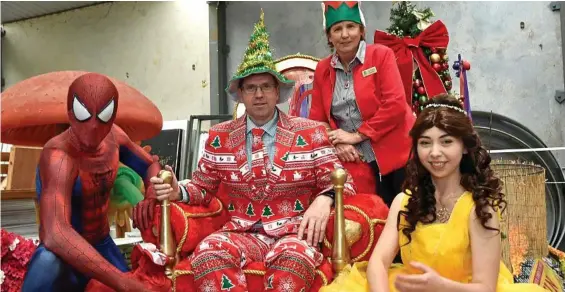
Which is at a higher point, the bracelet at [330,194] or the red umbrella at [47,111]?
the red umbrella at [47,111]

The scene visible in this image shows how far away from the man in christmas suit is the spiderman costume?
325 mm

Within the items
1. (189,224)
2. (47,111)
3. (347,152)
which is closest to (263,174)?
(189,224)

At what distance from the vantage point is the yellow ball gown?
197cm

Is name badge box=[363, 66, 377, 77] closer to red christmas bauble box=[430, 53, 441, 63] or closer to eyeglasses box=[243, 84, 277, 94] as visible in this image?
eyeglasses box=[243, 84, 277, 94]

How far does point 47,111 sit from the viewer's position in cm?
233

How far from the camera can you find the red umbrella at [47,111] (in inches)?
91.8

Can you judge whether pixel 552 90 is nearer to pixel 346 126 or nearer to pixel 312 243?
pixel 346 126

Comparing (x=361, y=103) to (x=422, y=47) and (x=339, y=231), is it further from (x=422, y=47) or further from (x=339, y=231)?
(x=422, y=47)

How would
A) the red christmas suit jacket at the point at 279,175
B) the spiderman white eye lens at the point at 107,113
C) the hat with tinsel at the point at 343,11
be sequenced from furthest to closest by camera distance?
the hat with tinsel at the point at 343,11, the red christmas suit jacket at the point at 279,175, the spiderman white eye lens at the point at 107,113

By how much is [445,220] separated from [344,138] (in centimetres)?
87

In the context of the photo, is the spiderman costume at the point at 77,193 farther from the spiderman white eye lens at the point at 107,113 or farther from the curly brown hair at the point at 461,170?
the curly brown hair at the point at 461,170

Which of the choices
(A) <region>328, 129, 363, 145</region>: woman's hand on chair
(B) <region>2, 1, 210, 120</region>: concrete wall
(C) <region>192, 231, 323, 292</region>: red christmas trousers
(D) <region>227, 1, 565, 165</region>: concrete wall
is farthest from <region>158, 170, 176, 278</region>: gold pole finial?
(B) <region>2, 1, 210, 120</region>: concrete wall

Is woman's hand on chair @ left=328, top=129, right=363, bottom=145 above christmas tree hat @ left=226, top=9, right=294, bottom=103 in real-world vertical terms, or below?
below

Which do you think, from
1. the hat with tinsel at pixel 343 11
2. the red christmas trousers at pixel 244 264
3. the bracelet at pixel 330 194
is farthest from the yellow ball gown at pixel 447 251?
the hat with tinsel at pixel 343 11
